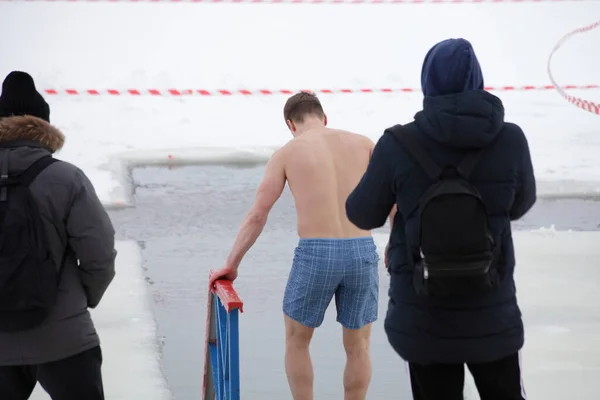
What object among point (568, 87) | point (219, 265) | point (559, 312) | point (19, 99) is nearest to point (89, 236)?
point (19, 99)

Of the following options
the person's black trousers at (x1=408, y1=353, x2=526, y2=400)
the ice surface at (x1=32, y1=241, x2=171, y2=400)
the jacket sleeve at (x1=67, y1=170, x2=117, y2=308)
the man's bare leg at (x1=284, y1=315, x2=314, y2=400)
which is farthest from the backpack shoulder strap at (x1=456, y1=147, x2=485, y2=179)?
the ice surface at (x1=32, y1=241, x2=171, y2=400)

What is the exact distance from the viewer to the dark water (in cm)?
515

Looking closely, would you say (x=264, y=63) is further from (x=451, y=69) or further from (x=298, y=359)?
(x=451, y=69)

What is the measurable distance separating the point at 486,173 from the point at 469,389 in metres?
2.30

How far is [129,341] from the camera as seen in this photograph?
5609mm

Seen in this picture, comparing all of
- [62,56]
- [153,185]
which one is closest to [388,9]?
[62,56]

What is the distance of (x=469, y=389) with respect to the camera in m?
4.91

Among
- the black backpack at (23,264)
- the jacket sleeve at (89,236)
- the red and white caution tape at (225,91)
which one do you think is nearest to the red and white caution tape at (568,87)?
the red and white caution tape at (225,91)

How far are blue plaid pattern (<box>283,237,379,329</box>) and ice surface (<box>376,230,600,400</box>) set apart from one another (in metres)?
0.95

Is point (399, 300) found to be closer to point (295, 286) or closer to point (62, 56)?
point (295, 286)

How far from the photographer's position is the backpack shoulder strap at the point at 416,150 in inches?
111

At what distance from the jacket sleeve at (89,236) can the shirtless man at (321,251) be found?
0.92 metres

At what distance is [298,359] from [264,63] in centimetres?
1487

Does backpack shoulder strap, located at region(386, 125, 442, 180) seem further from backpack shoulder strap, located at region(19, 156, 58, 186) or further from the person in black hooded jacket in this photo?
backpack shoulder strap, located at region(19, 156, 58, 186)
